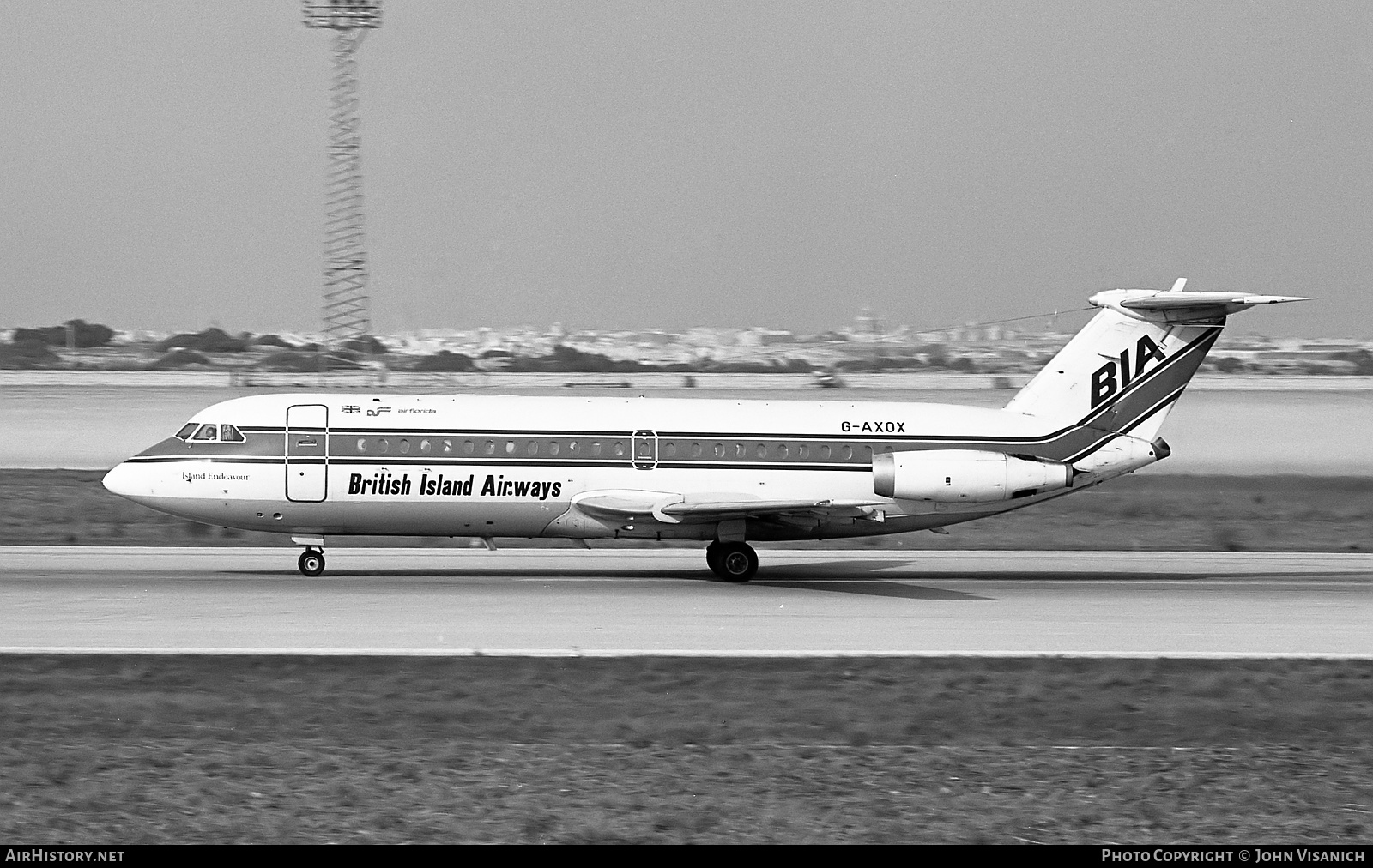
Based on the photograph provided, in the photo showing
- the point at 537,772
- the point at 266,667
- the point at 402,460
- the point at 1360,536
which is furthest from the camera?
the point at 1360,536

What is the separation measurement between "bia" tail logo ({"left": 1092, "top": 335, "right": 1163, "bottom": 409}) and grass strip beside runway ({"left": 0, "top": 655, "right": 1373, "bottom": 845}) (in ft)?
33.8

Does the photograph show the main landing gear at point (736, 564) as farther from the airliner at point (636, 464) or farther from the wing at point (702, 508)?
the wing at point (702, 508)

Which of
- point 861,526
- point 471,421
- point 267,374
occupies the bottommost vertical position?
point 861,526

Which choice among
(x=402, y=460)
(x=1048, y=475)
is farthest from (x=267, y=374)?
(x=1048, y=475)

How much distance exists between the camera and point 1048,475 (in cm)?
2617

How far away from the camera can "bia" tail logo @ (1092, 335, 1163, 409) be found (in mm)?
27641

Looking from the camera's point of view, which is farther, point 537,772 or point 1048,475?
point 1048,475

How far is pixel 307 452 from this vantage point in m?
26.2

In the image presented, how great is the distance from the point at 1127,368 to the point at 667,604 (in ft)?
35.9

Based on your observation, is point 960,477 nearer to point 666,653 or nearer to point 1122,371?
point 1122,371

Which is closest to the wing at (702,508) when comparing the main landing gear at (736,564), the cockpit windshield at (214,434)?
the main landing gear at (736,564)

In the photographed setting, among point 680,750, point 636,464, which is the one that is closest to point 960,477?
point 636,464
